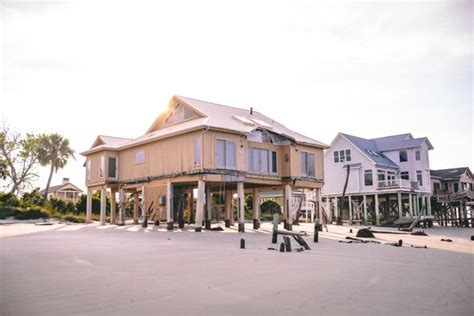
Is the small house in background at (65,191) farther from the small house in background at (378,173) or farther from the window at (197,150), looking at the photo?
the window at (197,150)

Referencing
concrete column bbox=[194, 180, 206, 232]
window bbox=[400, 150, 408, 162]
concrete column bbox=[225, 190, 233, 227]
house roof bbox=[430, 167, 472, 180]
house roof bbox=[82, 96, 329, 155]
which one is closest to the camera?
concrete column bbox=[194, 180, 206, 232]

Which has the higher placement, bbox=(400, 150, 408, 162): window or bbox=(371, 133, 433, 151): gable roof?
bbox=(371, 133, 433, 151): gable roof

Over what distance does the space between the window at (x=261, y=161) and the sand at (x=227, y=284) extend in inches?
589

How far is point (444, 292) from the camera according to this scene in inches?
311

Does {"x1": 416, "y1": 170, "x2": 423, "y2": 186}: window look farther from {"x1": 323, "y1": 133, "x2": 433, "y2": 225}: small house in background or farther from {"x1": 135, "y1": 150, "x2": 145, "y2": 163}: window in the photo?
{"x1": 135, "y1": 150, "x2": 145, "y2": 163}: window

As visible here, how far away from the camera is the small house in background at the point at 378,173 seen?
43.2 metres

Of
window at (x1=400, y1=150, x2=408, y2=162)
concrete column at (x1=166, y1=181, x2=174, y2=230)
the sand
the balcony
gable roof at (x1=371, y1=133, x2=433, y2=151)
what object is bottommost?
the sand

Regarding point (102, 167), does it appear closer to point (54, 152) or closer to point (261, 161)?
point (261, 161)

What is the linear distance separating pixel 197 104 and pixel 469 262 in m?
19.9

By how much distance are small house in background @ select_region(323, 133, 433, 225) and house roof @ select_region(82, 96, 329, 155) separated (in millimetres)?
13501

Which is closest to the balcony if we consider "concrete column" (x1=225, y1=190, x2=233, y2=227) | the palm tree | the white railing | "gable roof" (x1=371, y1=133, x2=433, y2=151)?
the white railing

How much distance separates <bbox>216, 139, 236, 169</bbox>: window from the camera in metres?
25.4

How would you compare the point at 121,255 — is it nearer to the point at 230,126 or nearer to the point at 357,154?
the point at 230,126

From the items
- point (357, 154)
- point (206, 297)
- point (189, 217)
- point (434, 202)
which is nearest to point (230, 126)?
point (189, 217)
